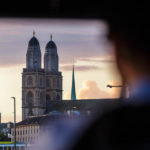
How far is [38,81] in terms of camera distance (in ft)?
422

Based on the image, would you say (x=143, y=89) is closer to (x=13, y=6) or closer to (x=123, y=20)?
(x=123, y=20)

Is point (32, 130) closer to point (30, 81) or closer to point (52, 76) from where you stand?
point (52, 76)

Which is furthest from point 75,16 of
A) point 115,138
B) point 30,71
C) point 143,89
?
point 30,71

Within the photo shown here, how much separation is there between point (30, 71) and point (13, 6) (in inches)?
4857

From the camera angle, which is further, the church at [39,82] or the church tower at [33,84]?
the church tower at [33,84]

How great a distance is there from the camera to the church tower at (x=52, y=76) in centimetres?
12569

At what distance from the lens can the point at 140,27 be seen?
2.61m

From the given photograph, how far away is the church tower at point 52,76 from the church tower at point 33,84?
3.45ft

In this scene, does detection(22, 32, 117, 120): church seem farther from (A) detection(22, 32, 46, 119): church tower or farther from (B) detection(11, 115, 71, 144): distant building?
(B) detection(11, 115, 71, 144): distant building

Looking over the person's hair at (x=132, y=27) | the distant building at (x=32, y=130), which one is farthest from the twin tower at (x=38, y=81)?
the person's hair at (x=132, y=27)

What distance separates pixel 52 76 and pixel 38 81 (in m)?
3.10

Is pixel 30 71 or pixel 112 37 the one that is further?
pixel 30 71

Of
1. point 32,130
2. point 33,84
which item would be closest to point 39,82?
point 33,84

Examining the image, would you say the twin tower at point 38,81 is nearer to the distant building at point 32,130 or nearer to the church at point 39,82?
the church at point 39,82
